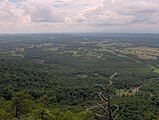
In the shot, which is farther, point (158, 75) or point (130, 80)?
point (158, 75)

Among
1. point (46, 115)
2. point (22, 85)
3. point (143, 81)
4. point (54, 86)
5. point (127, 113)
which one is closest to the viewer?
point (46, 115)

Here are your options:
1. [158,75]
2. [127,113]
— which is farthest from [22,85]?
[158,75]

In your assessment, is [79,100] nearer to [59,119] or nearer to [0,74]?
[0,74]

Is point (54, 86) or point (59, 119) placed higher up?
point (59, 119)

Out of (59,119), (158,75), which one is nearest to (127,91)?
(158,75)

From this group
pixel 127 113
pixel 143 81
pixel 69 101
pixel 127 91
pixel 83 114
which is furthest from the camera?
pixel 143 81

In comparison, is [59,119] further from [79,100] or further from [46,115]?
[79,100]

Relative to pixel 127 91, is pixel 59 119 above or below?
above

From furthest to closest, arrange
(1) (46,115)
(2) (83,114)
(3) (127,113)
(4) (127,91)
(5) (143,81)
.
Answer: (5) (143,81), (4) (127,91), (3) (127,113), (2) (83,114), (1) (46,115)

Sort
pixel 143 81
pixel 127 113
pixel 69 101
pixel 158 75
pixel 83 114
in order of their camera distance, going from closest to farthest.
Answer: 1. pixel 83 114
2. pixel 127 113
3. pixel 69 101
4. pixel 143 81
5. pixel 158 75
